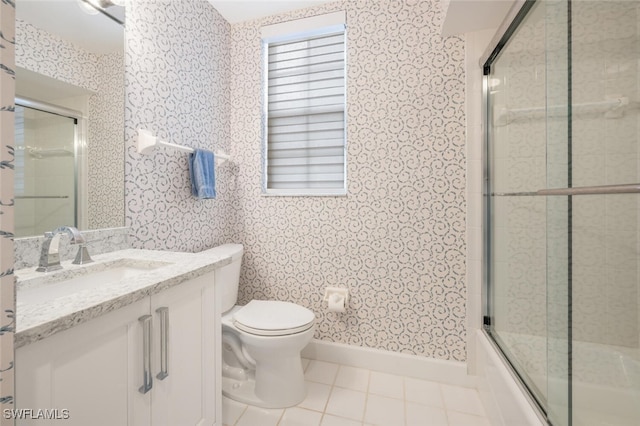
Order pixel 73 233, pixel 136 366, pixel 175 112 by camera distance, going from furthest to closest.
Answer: pixel 175 112 → pixel 73 233 → pixel 136 366

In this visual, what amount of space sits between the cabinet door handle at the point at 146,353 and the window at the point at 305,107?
4.33 feet

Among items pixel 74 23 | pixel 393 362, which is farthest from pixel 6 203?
pixel 393 362

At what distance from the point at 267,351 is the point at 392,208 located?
3.63 ft

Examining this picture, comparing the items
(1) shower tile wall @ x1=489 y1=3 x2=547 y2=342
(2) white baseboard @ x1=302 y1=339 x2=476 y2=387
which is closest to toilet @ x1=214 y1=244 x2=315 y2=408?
(2) white baseboard @ x1=302 y1=339 x2=476 y2=387

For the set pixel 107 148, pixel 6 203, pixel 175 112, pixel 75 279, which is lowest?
pixel 75 279

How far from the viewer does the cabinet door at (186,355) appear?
91 centimetres

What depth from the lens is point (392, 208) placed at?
1837 millimetres

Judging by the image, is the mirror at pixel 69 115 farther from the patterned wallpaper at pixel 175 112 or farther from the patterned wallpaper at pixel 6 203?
the patterned wallpaper at pixel 6 203

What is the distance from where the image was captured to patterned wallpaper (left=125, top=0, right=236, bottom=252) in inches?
56.6

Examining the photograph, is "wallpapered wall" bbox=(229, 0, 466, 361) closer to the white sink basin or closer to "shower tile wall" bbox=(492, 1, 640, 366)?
"shower tile wall" bbox=(492, 1, 640, 366)

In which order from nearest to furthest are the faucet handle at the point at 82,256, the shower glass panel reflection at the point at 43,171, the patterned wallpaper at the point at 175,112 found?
the shower glass panel reflection at the point at 43,171 < the faucet handle at the point at 82,256 < the patterned wallpaper at the point at 175,112

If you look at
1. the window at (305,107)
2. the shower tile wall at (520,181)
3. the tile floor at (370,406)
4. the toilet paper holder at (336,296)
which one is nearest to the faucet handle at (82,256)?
the tile floor at (370,406)

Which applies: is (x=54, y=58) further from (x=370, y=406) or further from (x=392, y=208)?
(x=370, y=406)

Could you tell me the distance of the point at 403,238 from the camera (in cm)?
182
